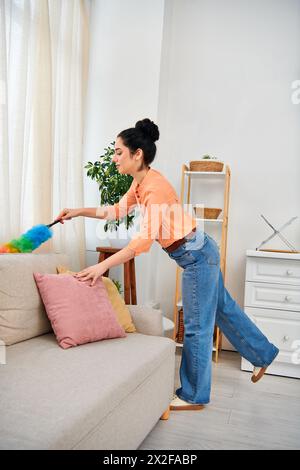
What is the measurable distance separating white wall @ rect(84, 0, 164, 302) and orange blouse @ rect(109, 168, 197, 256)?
1374 mm

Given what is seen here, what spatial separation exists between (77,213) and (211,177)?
158cm

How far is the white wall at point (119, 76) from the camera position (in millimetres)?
3502

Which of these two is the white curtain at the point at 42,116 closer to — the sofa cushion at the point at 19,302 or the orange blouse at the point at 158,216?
the sofa cushion at the point at 19,302

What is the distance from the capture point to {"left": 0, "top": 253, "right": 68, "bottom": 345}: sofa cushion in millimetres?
1854

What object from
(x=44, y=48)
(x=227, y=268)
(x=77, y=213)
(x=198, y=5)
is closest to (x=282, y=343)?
(x=227, y=268)

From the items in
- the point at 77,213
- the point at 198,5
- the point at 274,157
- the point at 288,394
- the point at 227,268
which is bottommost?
the point at 288,394

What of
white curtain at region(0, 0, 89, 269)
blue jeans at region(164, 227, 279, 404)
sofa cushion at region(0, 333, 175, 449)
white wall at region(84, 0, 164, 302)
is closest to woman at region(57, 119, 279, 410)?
blue jeans at region(164, 227, 279, 404)

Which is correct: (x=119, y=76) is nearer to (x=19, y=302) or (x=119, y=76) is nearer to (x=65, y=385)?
(x=19, y=302)

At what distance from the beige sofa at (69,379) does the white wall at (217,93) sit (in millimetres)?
1500

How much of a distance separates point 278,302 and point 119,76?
83.2 inches

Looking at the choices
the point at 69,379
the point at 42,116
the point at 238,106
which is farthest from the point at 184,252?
the point at 238,106

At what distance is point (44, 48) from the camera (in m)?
2.63

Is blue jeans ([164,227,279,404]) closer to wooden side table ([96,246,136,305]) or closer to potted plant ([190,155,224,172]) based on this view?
wooden side table ([96,246,136,305])

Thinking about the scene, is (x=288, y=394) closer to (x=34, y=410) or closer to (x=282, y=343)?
(x=282, y=343)
